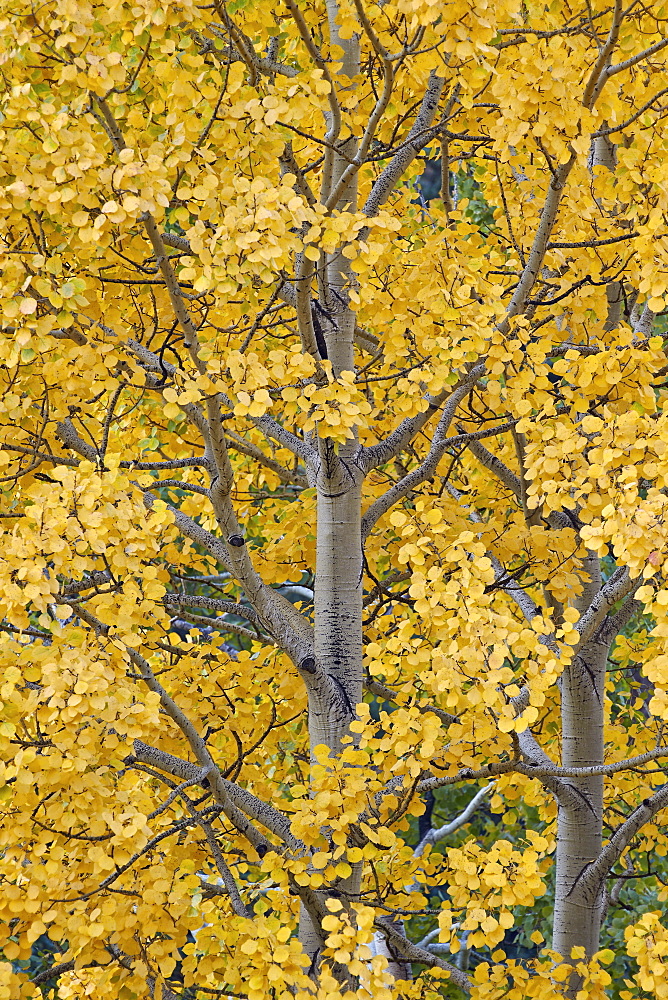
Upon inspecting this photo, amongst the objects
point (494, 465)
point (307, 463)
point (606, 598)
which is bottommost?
point (606, 598)

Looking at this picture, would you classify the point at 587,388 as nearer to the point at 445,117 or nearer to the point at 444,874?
the point at 445,117

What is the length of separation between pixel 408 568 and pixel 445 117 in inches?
82.1

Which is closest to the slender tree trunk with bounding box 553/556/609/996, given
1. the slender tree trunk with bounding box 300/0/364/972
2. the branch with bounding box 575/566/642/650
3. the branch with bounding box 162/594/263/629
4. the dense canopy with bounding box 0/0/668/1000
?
the dense canopy with bounding box 0/0/668/1000

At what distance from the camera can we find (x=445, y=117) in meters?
3.80

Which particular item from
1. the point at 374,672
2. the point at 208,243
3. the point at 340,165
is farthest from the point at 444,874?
the point at 340,165

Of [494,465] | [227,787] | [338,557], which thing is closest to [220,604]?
[338,557]

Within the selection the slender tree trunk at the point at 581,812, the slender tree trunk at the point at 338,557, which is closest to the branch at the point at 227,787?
the slender tree trunk at the point at 338,557

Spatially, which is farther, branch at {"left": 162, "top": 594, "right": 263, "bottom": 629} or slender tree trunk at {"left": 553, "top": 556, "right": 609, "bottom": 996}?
slender tree trunk at {"left": 553, "top": 556, "right": 609, "bottom": 996}

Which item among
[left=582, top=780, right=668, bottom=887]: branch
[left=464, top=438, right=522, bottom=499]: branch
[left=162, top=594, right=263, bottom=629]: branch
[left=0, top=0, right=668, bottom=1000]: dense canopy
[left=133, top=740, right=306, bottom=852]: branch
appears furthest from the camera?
[left=464, top=438, right=522, bottom=499]: branch

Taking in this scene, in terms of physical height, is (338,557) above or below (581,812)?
above

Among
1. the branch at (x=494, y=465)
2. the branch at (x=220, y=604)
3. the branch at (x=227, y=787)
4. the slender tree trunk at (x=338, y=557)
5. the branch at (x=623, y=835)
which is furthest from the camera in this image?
the branch at (x=494, y=465)

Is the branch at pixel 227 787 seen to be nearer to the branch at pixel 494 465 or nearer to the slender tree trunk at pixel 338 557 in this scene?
the slender tree trunk at pixel 338 557

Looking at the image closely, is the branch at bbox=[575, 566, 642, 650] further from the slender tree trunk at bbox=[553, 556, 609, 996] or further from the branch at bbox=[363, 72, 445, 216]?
the branch at bbox=[363, 72, 445, 216]

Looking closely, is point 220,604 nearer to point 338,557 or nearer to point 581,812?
point 338,557
